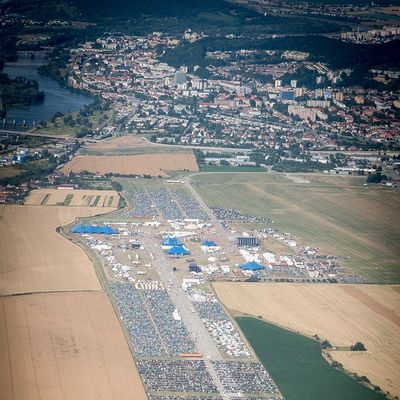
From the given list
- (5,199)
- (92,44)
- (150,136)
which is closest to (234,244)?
(5,199)

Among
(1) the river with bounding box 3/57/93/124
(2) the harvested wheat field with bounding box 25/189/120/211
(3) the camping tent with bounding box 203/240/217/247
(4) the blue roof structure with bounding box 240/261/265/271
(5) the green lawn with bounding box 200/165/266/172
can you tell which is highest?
(4) the blue roof structure with bounding box 240/261/265/271

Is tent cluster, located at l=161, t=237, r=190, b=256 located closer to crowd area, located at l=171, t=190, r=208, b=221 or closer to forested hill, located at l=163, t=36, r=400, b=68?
crowd area, located at l=171, t=190, r=208, b=221

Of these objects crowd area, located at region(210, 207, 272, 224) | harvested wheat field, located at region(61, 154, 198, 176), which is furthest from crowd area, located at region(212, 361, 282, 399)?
harvested wheat field, located at region(61, 154, 198, 176)

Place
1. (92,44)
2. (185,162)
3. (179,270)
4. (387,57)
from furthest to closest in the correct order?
(92,44), (387,57), (185,162), (179,270)

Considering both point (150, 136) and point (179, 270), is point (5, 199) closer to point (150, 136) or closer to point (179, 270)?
point (179, 270)

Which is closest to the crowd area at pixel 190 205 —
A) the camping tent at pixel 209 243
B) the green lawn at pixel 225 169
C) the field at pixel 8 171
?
the camping tent at pixel 209 243

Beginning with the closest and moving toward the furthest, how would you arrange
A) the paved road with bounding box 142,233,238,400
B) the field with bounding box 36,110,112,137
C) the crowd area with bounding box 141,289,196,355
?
1. the paved road with bounding box 142,233,238,400
2. the crowd area with bounding box 141,289,196,355
3. the field with bounding box 36,110,112,137

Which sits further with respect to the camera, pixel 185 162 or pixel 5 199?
pixel 185 162

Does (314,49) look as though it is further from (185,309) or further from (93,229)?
(185,309)

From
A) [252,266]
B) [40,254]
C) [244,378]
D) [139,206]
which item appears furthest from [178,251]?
[244,378]
